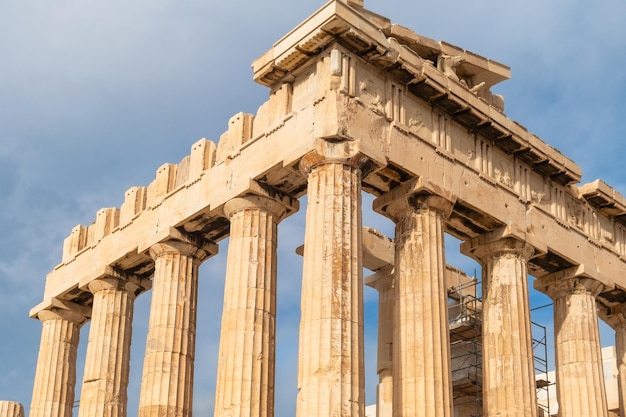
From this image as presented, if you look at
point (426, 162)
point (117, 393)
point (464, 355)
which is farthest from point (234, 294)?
point (464, 355)

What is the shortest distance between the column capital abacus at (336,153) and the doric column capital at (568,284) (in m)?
9.33

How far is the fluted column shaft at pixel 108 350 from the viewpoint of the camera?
3206cm

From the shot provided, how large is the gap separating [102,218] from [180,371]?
285 inches

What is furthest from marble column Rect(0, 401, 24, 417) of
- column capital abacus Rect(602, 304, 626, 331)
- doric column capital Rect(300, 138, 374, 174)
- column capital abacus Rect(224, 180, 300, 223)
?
column capital abacus Rect(602, 304, 626, 331)

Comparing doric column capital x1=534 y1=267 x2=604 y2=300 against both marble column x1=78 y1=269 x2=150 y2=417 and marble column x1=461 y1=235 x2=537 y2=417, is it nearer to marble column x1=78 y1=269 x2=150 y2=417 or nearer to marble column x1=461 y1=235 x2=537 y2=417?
marble column x1=461 y1=235 x2=537 y2=417

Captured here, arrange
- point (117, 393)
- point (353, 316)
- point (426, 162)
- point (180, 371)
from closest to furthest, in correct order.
Result: point (353, 316)
point (426, 162)
point (180, 371)
point (117, 393)

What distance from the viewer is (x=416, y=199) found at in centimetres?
2725

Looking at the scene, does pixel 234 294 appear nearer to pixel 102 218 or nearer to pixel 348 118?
pixel 348 118

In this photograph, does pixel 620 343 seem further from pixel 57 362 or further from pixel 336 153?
pixel 57 362

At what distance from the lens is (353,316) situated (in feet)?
77.5

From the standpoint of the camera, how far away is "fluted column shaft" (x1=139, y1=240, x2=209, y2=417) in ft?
94.6

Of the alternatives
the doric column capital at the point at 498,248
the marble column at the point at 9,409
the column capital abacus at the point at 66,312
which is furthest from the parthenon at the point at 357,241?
the marble column at the point at 9,409

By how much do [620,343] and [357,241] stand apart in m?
13.5

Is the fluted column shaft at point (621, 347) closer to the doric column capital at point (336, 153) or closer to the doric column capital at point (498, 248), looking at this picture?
the doric column capital at point (498, 248)
